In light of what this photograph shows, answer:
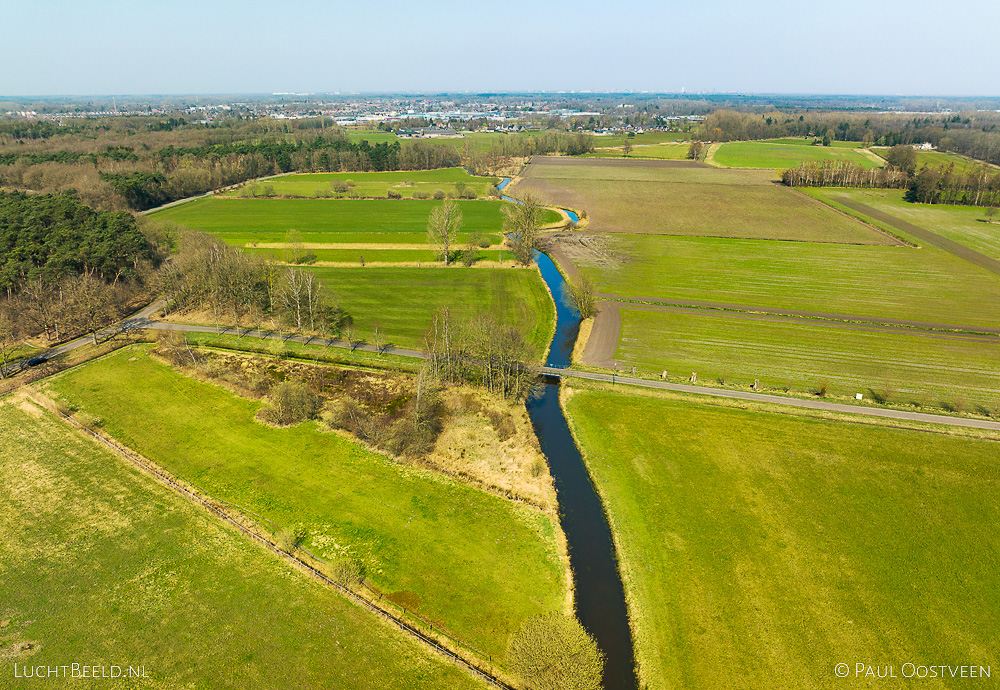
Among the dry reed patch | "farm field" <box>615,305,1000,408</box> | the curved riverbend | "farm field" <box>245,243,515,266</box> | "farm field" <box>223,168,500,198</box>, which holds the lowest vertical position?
the curved riverbend

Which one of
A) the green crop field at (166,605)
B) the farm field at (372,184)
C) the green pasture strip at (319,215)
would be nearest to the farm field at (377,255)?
the green pasture strip at (319,215)

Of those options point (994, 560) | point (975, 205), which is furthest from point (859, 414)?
point (975, 205)

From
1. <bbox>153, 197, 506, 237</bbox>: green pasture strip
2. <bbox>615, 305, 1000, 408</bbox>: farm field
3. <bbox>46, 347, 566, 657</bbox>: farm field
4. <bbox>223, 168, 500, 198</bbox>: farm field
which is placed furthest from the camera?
<bbox>223, 168, 500, 198</bbox>: farm field

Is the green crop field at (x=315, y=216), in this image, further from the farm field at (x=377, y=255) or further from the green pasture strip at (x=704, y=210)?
the green pasture strip at (x=704, y=210)

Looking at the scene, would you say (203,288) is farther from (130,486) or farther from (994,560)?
(994,560)

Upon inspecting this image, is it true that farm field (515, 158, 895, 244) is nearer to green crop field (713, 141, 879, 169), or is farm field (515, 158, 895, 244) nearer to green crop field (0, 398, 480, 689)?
green crop field (713, 141, 879, 169)

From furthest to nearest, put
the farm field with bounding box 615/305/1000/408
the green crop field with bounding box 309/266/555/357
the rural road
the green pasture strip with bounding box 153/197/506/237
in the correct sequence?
the green pasture strip with bounding box 153/197/506/237, the green crop field with bounding box 309/266/555/357, the farm field with bounding box 615/305/1000/408, the rural road

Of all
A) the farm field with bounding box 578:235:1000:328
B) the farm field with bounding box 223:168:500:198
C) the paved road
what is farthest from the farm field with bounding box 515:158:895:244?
the paved road
